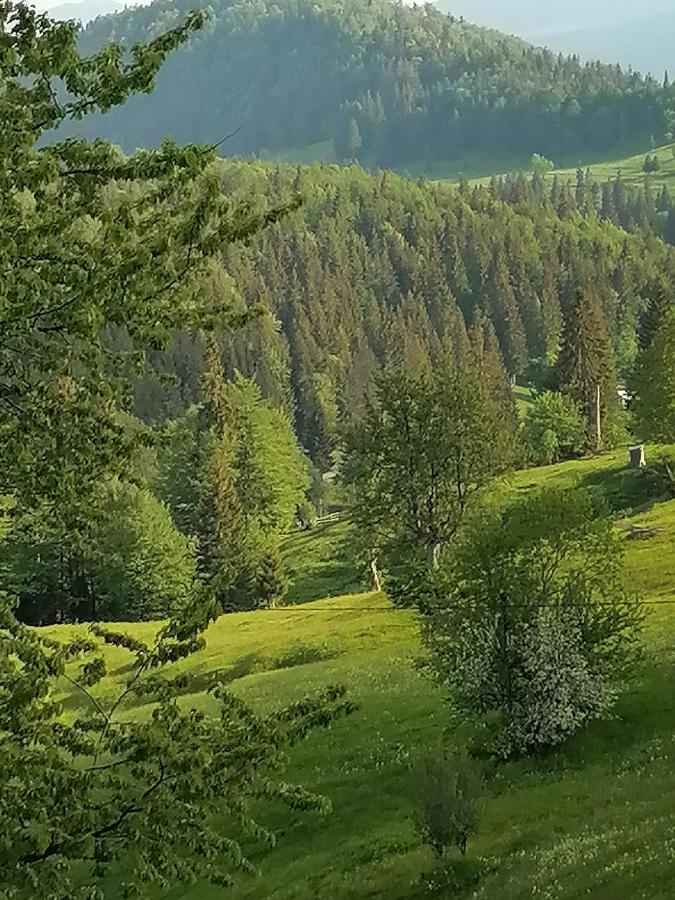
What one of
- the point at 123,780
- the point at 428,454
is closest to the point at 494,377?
the point at 428,454

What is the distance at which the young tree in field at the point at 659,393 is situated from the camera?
262ft

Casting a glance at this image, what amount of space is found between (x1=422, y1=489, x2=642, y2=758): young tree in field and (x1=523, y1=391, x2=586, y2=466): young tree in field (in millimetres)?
80322

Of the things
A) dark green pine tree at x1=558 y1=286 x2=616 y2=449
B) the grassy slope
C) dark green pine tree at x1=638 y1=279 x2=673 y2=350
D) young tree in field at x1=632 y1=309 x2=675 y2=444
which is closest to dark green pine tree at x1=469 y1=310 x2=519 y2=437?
dark green pine tree at x1=558 y1=286 x2=616 y2=449

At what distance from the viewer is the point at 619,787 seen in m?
24.9

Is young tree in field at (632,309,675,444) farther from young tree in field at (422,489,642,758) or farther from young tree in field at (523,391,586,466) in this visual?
young tree in field at (422,489,642,758)

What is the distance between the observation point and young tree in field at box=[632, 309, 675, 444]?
79.9 metres

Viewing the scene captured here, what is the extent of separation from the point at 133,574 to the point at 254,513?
69.3ft

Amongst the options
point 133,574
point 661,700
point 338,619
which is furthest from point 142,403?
point 661,700

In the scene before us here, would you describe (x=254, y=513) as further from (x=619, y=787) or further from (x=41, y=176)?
(x=41, y=176)

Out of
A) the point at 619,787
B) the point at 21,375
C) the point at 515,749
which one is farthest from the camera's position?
the point at 515,749

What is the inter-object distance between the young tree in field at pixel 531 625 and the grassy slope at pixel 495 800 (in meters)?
1.46

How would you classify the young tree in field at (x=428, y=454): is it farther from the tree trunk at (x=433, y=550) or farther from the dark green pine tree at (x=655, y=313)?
the dark green pine tree at (x=655, y=313)

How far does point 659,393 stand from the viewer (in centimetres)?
8094

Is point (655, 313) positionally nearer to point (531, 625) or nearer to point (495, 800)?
point (531, 625)
